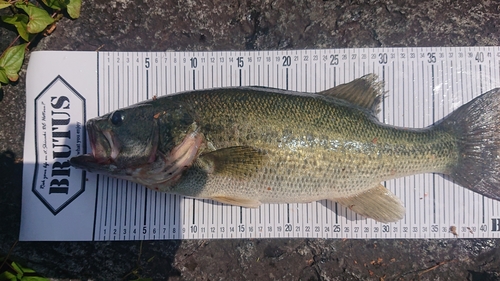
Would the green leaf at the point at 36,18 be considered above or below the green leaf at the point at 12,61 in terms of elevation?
above

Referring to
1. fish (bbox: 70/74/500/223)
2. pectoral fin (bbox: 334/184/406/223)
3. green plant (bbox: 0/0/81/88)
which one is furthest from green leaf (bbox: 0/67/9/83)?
pectoral fin (bbox: 334/184/406/223)

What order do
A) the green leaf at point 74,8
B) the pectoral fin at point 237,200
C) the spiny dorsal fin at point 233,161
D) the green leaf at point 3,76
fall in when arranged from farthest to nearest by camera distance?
the green leaf at point 74,8 → the green leaf at point 3,76 → the pectoral fin at point 237,200 → the spiny dorsal fin at point 233,161

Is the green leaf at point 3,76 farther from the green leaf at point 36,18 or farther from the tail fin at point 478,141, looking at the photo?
the tail fin at point 478,141

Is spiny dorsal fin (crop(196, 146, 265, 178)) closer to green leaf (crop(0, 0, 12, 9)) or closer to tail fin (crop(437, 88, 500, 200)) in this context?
tail fin (crop(437, 88, 500, 200))

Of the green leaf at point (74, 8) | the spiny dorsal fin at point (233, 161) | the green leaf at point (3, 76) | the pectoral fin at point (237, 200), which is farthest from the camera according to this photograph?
the green leaf at point (74, 8)

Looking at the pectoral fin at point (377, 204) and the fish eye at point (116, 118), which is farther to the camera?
the pectoral fin at point (377, 204)

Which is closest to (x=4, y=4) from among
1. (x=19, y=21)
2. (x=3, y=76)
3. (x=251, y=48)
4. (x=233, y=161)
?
(x=19, y=21)

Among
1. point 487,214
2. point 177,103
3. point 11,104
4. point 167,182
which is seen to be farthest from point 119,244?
point 487,214

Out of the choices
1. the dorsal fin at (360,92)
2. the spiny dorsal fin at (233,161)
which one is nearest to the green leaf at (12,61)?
the spiny dorsal fin at (233,161)

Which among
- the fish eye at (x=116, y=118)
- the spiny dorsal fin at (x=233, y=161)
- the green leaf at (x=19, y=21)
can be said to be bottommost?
the spiny dorsal fin at (x=233, y=161)
